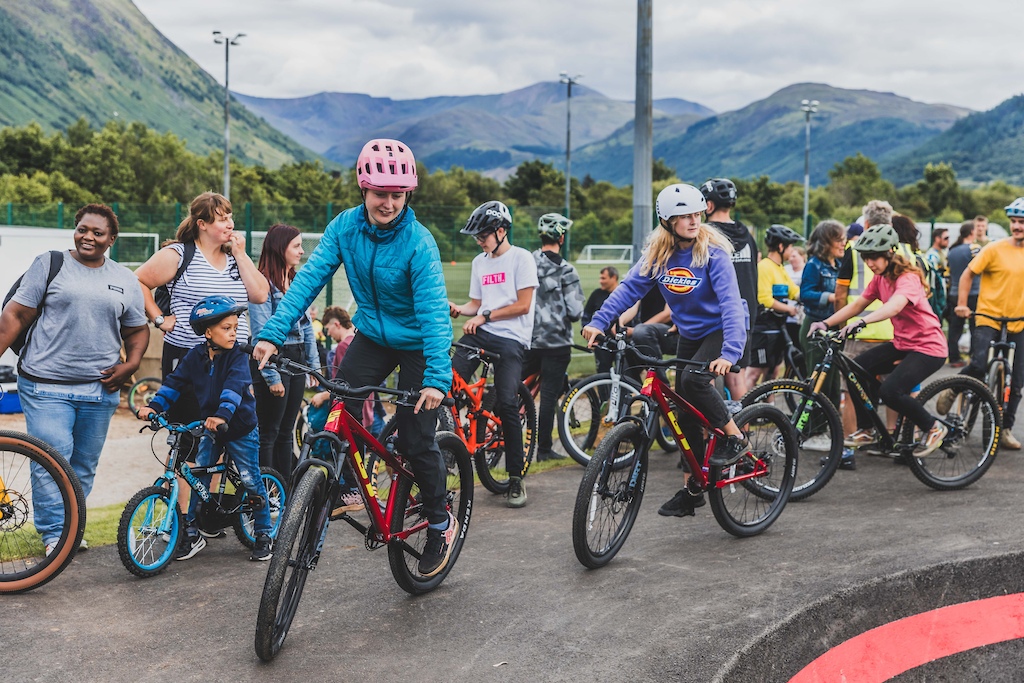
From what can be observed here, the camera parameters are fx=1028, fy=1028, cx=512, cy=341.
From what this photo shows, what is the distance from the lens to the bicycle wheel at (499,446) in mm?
7188

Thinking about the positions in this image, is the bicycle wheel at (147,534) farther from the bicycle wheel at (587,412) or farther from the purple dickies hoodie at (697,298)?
the bicycle wheel at (587,412)

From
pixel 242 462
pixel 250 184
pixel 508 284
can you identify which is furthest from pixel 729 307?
pixel 250 184

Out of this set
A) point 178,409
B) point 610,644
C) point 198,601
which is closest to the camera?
point 610,644

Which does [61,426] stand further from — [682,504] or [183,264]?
[682,504]

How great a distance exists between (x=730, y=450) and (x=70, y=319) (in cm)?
378

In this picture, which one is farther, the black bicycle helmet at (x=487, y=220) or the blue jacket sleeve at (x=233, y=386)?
the black bicycle helmet at (x=487, y=220)

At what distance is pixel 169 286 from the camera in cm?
614

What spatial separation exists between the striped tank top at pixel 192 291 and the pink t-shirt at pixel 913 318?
4.55m

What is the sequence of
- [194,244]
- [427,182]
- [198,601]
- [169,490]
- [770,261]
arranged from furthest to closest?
[427,182]
[770,261]
[194,244]
[169,490]
[198,601]

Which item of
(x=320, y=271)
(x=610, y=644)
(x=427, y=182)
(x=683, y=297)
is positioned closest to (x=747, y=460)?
(x=683, y=297)

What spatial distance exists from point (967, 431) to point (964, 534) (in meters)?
1.62

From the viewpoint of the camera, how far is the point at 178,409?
19.0ft

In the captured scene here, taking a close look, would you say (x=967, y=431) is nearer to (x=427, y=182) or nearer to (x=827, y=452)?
(x=827, y=452)

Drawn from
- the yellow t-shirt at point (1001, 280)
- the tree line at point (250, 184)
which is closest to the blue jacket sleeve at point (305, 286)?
the yellow t-shirt at point (1001, 280)
